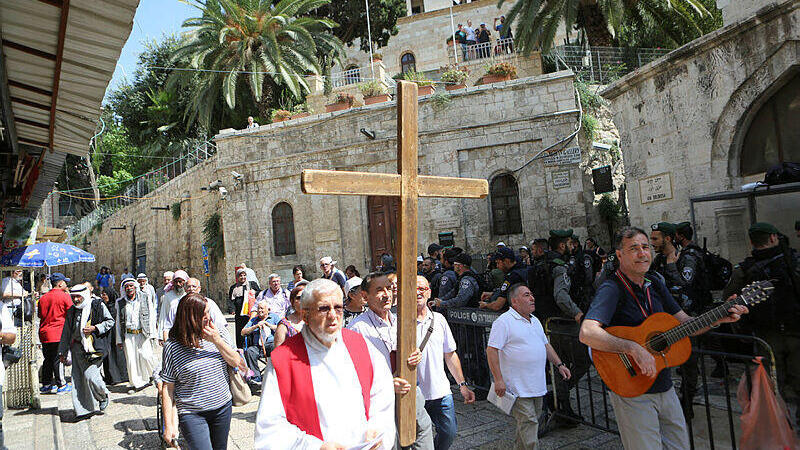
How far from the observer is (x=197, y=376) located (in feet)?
12.2

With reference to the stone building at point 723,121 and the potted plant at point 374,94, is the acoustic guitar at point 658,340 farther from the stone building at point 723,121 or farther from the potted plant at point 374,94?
the potted plant at point 374,94

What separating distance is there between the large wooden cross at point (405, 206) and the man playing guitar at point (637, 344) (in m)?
1.19

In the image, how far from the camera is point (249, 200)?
59.9ft

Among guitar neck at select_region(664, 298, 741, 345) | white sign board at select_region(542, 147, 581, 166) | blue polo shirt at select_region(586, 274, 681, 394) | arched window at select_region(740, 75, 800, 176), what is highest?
white sign board at select_region(542, 147, 581, 166)

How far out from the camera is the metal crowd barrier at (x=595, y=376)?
4.61 meters

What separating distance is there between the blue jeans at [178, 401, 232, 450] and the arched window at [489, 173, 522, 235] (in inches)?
494

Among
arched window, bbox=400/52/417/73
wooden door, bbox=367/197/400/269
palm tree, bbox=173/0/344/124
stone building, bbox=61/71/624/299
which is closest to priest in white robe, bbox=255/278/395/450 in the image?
stone building, bbox=61/71/624/299

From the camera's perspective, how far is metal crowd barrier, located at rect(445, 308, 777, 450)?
4613 mm

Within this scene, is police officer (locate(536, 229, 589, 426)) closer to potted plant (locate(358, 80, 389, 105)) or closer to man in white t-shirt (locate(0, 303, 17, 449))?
man in white t-shirt (locate(0, 303, 17, 449))

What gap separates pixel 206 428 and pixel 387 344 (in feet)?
4.71

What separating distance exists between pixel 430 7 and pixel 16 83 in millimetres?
36100

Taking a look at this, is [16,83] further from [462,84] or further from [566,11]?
[566,11]

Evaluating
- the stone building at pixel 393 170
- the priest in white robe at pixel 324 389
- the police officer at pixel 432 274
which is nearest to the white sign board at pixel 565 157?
the stone building at pixel 393 170

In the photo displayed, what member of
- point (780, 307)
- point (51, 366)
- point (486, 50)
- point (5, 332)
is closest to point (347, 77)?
point (486, 50)
